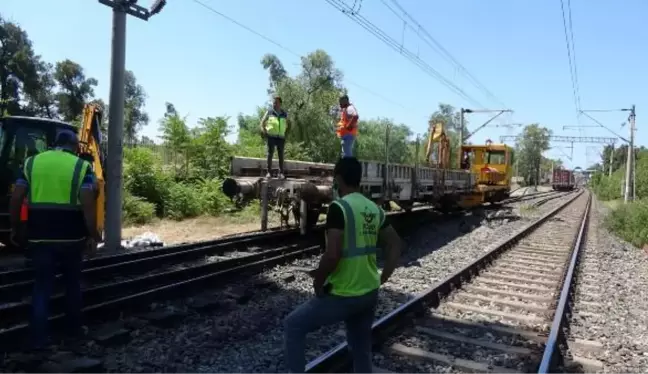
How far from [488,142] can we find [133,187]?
1694 centimetres

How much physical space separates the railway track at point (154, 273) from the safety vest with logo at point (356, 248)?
3168 millimetres

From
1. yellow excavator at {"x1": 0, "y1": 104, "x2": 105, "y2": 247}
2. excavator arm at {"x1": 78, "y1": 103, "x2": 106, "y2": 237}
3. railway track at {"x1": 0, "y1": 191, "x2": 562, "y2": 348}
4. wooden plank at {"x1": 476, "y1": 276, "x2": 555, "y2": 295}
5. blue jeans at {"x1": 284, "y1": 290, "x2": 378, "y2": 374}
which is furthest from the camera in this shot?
excavator arm at {"x1": 78, "y1": 103, "x2": 106, "y2": 237}

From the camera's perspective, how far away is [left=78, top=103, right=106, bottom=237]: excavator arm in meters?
9.46

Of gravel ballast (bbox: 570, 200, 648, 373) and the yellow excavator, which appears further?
the yellow excavator

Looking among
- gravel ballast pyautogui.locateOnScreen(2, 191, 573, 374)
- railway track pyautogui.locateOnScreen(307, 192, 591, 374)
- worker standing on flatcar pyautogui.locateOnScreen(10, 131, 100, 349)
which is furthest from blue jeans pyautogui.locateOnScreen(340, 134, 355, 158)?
worker standing on flatcar pyautogui.locateOnScreen(10, 131, 100, 349)

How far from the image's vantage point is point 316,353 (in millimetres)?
4727

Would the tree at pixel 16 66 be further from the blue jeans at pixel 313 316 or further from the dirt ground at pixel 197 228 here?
the blue jeans at pixel 313 316

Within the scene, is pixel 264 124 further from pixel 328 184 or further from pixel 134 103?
pixel 134 103

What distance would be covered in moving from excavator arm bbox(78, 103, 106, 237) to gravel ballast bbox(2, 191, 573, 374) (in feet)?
12.2

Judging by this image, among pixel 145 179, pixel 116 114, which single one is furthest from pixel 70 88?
pixel 116 114

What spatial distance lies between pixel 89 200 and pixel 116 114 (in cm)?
599

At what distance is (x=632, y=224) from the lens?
16609 millimetres

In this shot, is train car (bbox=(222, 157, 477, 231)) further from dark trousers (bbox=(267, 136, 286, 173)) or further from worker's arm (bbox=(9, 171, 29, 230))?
worker's arm (bbox=(9, 171, 29, 230))

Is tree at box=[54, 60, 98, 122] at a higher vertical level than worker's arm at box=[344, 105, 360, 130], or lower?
higher
